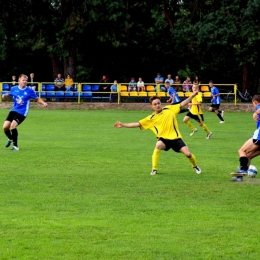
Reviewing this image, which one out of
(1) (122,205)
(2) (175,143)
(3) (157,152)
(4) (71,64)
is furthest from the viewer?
(4) (71,64)

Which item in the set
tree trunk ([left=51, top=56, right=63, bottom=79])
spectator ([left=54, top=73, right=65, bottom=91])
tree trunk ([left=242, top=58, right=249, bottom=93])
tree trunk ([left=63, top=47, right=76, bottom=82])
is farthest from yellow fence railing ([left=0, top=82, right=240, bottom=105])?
tree trunk ([left=242, top=58, right=249, bottom=93])

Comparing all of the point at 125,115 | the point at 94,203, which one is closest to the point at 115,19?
the point at 125,115

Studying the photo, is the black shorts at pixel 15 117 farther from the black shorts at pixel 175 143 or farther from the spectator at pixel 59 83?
the spectator at pixel 59 83

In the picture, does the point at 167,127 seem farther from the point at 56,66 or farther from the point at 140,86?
the point at 56,66

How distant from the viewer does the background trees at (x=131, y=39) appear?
150 ft

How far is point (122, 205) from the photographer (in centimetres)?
1144

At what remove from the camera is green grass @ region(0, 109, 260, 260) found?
8.79 meters

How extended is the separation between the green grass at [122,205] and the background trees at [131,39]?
25.2 meters

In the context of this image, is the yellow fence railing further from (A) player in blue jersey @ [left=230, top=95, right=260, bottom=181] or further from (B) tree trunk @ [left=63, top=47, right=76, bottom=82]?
(A) player in blue jersey @ [left=230, top=95, right=260, bottom=181]

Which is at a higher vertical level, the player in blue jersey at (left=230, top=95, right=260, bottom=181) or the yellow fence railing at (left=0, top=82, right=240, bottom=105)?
the player in blue jersey at (left=230, top=95, right=260, bottom=181)

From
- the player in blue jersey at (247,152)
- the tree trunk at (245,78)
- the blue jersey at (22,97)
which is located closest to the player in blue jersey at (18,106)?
the blue jersey at (22,97)

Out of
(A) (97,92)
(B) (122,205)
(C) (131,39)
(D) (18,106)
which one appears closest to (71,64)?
(C) (131,39)

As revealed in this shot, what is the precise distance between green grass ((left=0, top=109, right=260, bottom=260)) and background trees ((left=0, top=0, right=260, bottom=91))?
82.7 feet

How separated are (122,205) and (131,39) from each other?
40.2m
